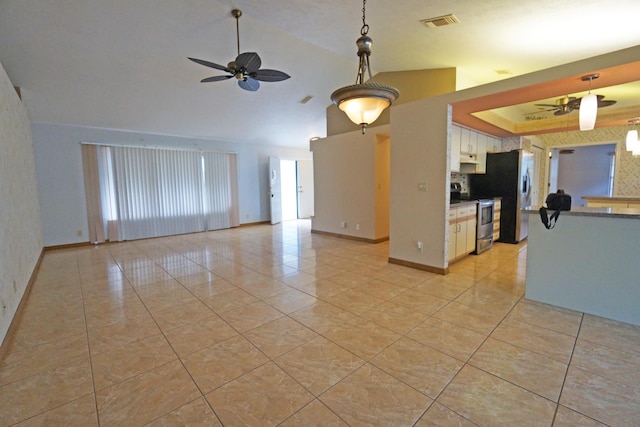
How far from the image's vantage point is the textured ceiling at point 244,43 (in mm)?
2732

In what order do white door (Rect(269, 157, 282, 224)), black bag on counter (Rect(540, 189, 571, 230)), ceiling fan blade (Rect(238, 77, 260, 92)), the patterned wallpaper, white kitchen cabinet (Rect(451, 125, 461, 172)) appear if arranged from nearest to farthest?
black bag on counter (Rect(540, 189, 571, 230)) → ceiling fan blade (Rect(238, 77, 260, 92)) → white kitchen cabinet (Rect(451, 125, 461, 172)) → the patterned wallpaper → white door (Rect(269, 157, 282, 224))

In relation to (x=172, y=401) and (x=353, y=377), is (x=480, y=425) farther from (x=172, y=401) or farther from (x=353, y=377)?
(x=172, y=401)

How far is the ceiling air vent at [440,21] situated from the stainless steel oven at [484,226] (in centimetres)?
274

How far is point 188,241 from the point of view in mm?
6230

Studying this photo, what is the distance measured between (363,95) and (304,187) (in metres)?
8.01

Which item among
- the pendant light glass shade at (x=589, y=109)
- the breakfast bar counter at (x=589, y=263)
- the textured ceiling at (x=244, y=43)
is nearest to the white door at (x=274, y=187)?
the textured ceiling at (x=244, y=43)

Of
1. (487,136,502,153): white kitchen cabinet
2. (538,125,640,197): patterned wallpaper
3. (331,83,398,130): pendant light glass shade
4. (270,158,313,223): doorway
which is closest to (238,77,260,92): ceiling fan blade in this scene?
(331,83,398,130): pendant light glass shade

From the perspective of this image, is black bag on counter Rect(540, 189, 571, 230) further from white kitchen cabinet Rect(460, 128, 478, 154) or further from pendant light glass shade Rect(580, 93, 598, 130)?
white kitchen cabinet Rect(460, 128, 478, 154)

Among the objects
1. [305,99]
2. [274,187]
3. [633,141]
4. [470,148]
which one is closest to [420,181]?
[470,148]

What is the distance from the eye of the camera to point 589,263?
8.36 feet

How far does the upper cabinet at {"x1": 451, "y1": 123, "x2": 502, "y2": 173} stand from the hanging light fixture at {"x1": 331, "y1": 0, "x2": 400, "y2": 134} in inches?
99.6

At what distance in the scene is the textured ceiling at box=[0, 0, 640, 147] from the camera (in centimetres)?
273

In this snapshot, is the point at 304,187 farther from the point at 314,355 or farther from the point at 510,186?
the point at 314,355

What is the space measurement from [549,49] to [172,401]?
4969 millimetres
